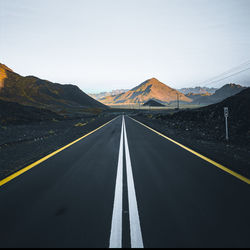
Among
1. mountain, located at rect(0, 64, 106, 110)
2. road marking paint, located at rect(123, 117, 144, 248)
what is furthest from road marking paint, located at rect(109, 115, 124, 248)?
mountain, located at rect(0, 64, 106, 110)

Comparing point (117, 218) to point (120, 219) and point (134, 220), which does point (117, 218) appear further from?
point (134, 220)

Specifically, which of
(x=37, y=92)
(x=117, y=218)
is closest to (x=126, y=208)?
(x=117, y=218)

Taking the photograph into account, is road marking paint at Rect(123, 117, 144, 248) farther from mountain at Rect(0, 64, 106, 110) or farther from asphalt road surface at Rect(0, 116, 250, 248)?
mountain at Rect(0, 64, 106, 110)

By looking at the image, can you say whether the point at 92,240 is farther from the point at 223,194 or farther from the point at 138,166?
the point at 138,166

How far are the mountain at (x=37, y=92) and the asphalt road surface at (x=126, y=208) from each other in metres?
78.4

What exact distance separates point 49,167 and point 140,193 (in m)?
3.22

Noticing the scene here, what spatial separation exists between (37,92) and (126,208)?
128454 mm

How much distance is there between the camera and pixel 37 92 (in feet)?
375

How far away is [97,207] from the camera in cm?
300

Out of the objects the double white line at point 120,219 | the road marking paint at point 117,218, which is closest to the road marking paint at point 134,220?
the double white line at point 120,219

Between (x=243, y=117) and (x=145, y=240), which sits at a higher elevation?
(x=243, y=117)

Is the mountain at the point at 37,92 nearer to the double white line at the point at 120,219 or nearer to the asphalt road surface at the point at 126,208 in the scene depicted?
the asphalt road surface at the point at 126,208

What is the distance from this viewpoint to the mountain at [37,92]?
8812 centimetres

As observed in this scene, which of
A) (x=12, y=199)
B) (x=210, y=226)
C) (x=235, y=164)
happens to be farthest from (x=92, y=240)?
(x=235, y=164)
